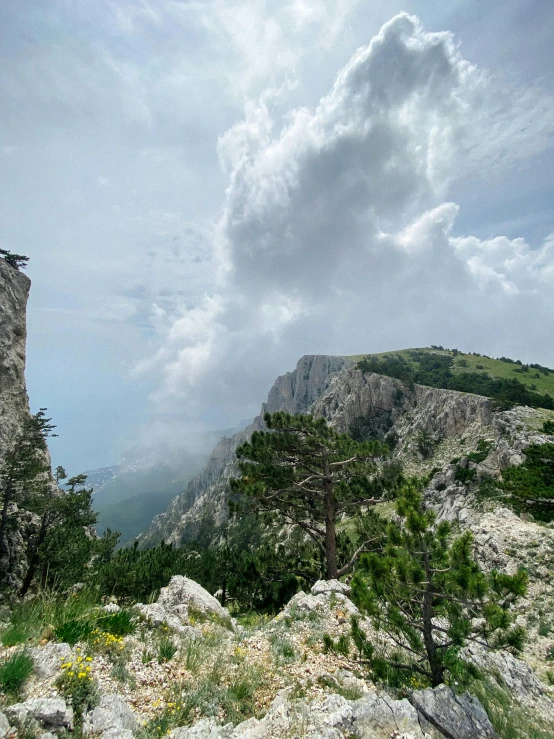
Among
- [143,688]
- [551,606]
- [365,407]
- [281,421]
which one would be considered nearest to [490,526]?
[551,606]

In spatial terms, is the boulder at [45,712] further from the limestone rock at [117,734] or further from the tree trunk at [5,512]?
the tree trunk at [5,512]

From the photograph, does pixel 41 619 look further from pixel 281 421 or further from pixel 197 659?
pixel 281 421

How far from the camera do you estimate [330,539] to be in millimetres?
18219

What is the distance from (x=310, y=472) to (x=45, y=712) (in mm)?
15858

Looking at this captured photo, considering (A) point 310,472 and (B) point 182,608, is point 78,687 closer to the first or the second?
(B) point 182,608

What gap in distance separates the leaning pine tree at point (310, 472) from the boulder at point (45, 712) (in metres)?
13.4

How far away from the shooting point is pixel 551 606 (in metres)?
13.9

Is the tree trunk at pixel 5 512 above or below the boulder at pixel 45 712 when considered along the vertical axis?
below

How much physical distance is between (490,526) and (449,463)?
57.6m

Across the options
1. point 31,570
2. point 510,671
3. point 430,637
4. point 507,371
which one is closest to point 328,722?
point 430,637

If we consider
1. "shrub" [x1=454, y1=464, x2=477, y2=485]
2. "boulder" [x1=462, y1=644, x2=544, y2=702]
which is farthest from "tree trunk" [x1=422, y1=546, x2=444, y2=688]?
"shrub" [x1=454, y1=464, x2=477, y2=485]

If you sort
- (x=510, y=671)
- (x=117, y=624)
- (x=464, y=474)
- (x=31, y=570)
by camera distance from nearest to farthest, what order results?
(x=117, y=624) → (x=510, y=671) → (x=31, y=570) → (x=464, y=474)

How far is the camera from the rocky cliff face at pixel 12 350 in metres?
50.7

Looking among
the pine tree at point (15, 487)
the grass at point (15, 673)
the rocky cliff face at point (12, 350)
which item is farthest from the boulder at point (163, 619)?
the rocky cliff face at point (12, 350)
